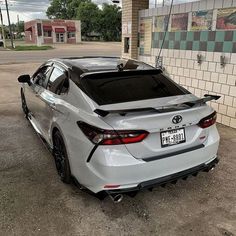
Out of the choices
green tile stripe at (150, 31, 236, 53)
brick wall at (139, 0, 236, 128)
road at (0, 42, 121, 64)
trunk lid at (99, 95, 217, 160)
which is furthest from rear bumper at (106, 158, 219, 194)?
road at (0, 42, 121, 64)

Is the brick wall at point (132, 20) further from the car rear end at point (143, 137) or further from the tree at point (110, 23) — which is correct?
the tree at point (110, 23)

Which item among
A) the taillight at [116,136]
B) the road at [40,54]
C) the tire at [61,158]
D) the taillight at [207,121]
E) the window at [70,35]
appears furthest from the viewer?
the window at [70,35]

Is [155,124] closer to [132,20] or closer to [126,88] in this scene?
[126,88]

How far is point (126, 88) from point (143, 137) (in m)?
0.78

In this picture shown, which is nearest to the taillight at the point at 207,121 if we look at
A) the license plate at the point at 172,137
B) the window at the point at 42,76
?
the license plate at the point at 172,137

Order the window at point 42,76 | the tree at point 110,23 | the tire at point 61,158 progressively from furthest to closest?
the tree at point 110,23, the window at point 42,76, the tire at point 61,158

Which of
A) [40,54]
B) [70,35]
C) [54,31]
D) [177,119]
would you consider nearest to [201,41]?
[177,119]

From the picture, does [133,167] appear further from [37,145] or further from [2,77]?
[2,77]

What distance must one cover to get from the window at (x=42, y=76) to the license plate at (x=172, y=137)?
6.93 ft

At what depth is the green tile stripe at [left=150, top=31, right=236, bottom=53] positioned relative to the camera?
509 centimetres

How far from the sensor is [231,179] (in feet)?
11.4

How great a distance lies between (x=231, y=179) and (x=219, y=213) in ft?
2.58

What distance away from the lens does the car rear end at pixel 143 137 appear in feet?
7.97

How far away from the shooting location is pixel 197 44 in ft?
18.9
